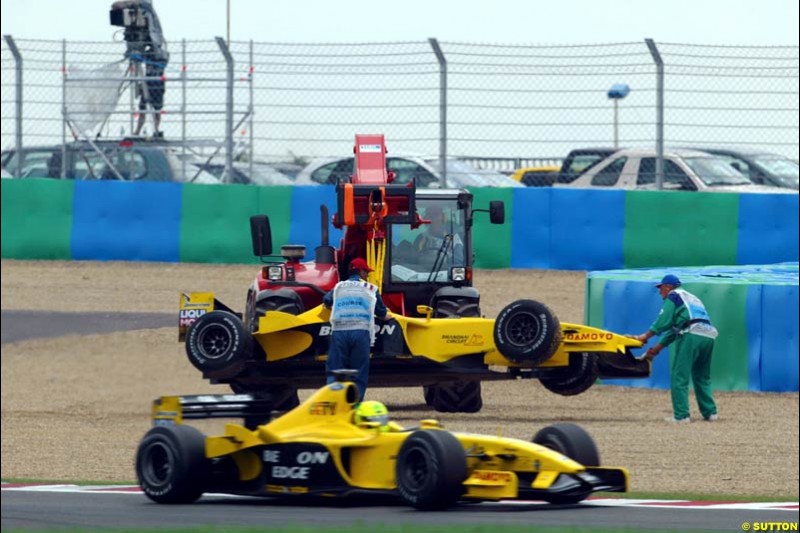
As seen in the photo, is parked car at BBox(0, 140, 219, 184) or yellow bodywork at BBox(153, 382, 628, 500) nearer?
yellow bodywork at BBox(153, 382, 628, 500)

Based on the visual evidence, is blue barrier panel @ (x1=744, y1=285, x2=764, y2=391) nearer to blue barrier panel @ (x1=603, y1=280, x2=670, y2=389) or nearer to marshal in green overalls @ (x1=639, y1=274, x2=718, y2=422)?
blue barrier panel @ (x1=603, y1=280, x2=670, y2=389)

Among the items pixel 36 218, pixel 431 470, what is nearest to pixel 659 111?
pixel 36 218

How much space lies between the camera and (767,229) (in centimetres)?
2056

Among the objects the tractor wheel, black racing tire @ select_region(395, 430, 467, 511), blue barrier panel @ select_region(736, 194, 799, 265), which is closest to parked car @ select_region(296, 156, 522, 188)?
blue barrier panel @ select_region(736, 194, 799, 265)

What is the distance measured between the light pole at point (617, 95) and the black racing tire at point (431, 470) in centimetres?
1064

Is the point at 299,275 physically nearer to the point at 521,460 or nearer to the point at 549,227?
the point at 521,460

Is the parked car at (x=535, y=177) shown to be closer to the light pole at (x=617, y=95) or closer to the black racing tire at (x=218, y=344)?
the light pole at (x=617, y=95)

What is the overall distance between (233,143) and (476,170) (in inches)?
141

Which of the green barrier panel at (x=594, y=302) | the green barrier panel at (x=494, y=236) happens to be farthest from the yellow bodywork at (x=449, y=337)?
the green barrier panel at (x=494, y=236)

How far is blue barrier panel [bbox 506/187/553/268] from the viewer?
20.7m

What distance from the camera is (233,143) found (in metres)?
21.3

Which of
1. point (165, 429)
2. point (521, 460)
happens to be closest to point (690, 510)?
point (521, 460)

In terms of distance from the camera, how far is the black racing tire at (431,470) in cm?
939

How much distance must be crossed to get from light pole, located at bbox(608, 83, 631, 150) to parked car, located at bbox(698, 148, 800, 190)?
3.59 metres
